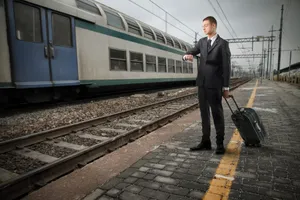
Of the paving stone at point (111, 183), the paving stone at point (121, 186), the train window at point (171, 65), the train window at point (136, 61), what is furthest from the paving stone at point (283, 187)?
the train window at point (171, 65)

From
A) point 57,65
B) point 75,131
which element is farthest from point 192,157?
point 57,65

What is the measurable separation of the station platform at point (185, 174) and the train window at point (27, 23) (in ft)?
15.1

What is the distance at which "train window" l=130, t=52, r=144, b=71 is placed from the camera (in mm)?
10834

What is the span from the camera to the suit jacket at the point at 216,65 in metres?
3.05

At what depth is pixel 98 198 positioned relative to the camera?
2068mm

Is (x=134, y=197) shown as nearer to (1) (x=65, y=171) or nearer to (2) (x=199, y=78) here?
(1) (x=65, y=171)

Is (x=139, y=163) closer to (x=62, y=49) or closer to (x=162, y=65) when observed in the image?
(x=62, y=49)

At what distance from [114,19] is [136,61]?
2357 millimetres

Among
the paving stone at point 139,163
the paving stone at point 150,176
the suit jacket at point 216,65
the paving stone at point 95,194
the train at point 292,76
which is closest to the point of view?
the paving stone at point 95,194

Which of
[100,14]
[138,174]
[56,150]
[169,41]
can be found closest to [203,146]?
[138,174]

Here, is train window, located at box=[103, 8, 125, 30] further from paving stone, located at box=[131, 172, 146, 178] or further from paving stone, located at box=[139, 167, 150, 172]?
paving stone, located at box=[131, 172, 146, 178]

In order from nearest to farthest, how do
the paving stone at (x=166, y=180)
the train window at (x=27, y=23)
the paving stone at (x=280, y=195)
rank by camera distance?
the paving stone at (x=280, y=195), the paving stone at (x=166, y=180), the train window at (x=27, y=23)

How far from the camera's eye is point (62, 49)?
23.3ft

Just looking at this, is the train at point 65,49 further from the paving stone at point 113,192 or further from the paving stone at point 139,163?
the paving stone at point 113,192
